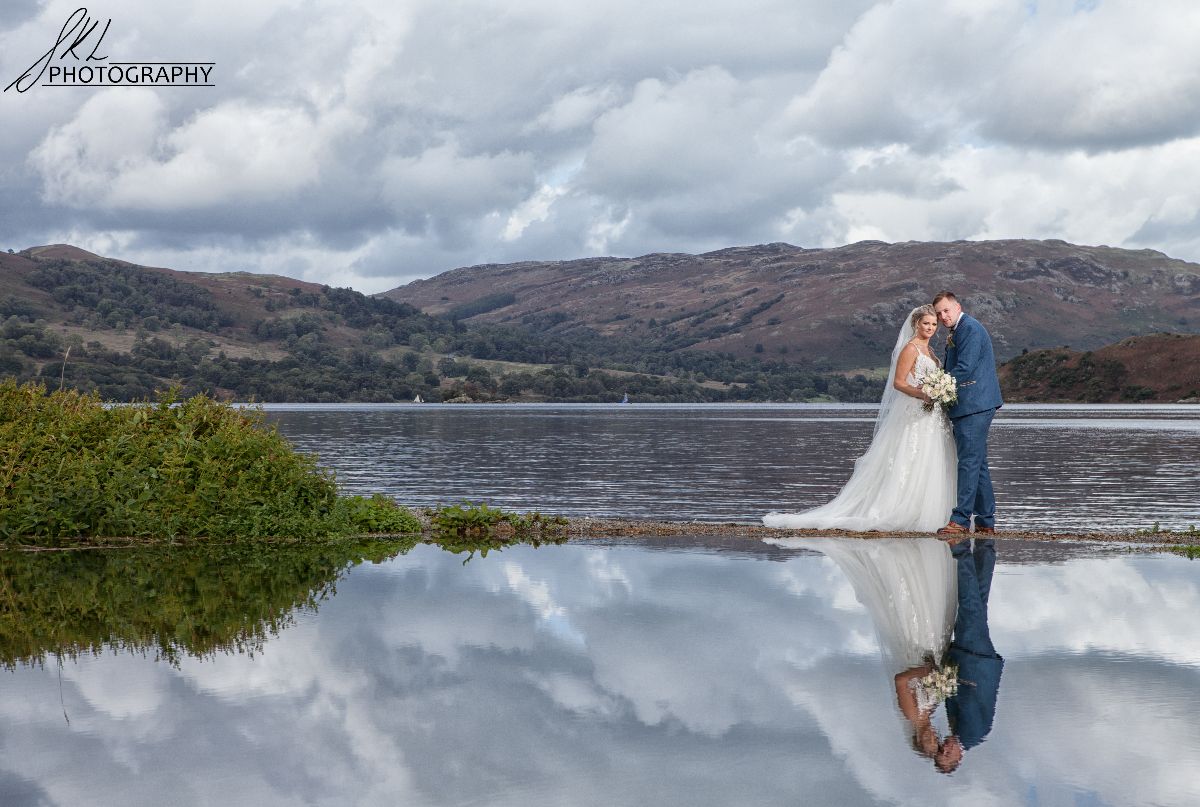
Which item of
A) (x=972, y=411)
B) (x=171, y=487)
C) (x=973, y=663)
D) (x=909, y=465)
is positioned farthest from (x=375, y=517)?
(x=973, y=663)

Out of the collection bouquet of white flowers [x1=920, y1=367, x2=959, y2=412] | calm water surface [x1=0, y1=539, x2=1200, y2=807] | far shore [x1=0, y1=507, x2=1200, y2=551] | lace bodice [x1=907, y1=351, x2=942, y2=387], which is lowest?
far shore [x1=0, y1=507, x2=1200, y2=551]

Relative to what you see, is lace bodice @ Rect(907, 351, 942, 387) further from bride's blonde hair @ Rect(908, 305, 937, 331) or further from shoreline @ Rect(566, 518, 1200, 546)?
shoreline @ Rect(566, 518, 1200, 546)

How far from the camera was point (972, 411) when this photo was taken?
15.2m

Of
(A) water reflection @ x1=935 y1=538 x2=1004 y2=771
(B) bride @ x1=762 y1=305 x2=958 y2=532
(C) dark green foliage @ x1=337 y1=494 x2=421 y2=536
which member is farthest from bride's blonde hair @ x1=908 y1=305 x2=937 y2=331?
(C) dark green foliage @ x1=337 y1=494 x2=421 y2=536

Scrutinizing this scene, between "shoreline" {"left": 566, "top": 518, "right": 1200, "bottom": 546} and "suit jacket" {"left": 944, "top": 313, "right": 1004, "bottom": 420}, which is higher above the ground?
"suit jacket" {"left": 944, "top": 313, "right": 1004, "bottom": 420}

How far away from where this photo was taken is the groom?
15211mm

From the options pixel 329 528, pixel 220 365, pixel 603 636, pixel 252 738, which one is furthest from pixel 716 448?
pixel 220 365

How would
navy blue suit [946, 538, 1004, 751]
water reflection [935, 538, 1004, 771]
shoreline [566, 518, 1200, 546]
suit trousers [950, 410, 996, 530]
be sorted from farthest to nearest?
suit trousers [950, 410, 996, 530]
shoreline [566, 518, 1200, 546]
navy blue suit [946, 538, 1004, 751]
water reflection [935, 538, 1004, 771]

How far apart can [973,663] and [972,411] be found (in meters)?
7.98

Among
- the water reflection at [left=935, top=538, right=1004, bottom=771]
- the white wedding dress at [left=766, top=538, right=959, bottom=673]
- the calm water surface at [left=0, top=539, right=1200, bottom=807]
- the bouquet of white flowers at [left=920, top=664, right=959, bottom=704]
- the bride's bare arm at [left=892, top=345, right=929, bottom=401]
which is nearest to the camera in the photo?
the calm water surface at [left=0, top=539, right=1200, bottom=807]

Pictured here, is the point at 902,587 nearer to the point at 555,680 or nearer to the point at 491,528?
the point at 555,680

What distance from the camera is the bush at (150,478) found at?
14188 mm

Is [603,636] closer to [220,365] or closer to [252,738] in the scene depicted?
[252,738]

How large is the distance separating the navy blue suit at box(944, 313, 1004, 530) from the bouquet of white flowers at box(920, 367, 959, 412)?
13cm
